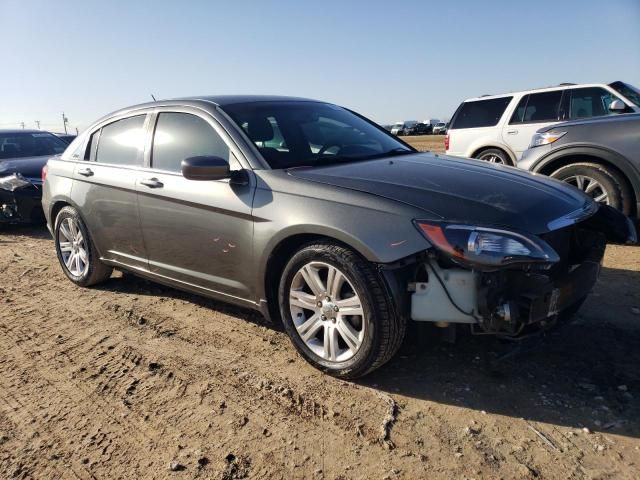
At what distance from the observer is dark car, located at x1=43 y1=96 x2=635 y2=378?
2744 millimetres

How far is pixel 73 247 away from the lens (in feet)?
17.3

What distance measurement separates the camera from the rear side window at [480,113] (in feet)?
30.8

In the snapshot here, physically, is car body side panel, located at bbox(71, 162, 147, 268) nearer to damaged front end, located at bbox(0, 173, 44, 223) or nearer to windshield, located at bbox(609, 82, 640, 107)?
damaged front end, located at bbox(0, 173, 44, 223)

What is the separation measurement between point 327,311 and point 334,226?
54 centimetres

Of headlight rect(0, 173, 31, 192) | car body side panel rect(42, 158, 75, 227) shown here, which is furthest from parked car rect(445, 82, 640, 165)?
headlight rect(0, 173, 31, 192)

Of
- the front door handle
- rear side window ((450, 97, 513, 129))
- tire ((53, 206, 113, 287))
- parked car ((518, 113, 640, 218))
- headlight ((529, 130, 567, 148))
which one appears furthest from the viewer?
rear side window ((450, 97, 513, 129))

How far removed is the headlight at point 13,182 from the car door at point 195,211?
4.80m

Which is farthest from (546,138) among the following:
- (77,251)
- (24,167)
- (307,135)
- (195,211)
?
(24,167)

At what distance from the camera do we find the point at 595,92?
8391 millimetres

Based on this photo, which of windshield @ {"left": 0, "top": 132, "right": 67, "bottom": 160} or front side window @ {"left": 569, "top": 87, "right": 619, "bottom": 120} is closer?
front side window @ {"left": 569, "top": 87, "right": 619, "bottom": 120}

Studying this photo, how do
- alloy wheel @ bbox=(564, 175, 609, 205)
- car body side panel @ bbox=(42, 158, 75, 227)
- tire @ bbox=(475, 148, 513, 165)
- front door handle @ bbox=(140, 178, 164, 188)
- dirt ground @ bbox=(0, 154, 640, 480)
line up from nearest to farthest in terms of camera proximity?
dirt ground @ bbox=(0, 154, 640, 480) < front door handle @ bbox=(140, 178, 164, 188) < car body side panel @ bbox=(42, 158, 75, 227) < alloy wheel @ bbox=(564, 175, 609, 205) < tire @ bbox=(475, 148, 513, 165)

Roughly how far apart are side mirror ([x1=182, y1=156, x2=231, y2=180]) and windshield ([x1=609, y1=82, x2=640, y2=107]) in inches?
288

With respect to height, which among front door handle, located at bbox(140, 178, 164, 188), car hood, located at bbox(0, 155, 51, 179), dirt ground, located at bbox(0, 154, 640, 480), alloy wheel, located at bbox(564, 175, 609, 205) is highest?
front door handle, located at bbox(140, 178, 164, 188)

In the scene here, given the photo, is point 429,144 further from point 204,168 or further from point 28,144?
point 204,168
